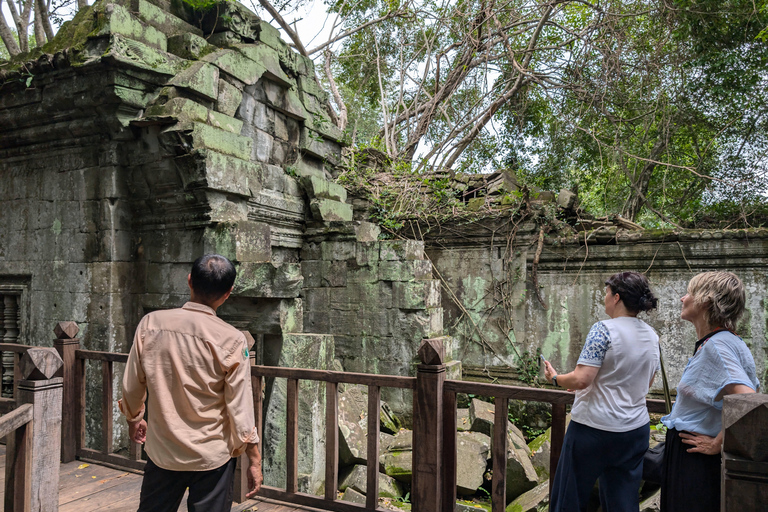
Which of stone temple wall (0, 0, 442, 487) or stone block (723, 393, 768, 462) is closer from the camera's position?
stone block (723, 393, 768, 462)

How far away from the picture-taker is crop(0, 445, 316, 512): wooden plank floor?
328 centimetres

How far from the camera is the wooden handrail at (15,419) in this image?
2182 millimetres

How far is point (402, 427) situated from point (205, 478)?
15.1 feet

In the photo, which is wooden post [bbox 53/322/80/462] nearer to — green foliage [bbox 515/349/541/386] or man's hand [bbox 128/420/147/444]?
man's hand [bbox 128/420/147/444]

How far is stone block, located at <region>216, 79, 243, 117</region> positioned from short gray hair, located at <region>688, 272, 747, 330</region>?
439 cm

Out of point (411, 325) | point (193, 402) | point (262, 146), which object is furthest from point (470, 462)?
point (262, 146)

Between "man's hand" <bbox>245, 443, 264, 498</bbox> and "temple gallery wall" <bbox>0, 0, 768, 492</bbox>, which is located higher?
"temple gallery wall" <bbox>0, 0, 768, 492</bbox>

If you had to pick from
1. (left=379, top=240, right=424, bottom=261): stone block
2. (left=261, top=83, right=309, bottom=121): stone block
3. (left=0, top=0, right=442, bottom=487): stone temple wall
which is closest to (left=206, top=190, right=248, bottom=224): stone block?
(left=0, top=0, right=442, bottom=487): stone temple wall

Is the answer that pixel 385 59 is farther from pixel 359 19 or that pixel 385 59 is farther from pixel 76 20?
pixel 76 20

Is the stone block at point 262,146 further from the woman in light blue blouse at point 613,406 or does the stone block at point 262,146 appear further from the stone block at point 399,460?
the woman in light blue blouse at point 613,406

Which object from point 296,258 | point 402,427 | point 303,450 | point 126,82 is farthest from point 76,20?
point 402,427

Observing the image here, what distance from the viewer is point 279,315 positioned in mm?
4496

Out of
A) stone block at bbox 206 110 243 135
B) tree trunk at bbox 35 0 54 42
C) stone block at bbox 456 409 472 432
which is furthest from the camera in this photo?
tree trunk at bbox 35 0 54 42

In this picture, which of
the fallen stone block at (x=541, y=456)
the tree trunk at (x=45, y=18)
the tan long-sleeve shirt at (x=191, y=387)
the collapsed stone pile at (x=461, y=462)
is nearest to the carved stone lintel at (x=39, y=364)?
the tan long-sleeve shirt at (x=191, y=387)
